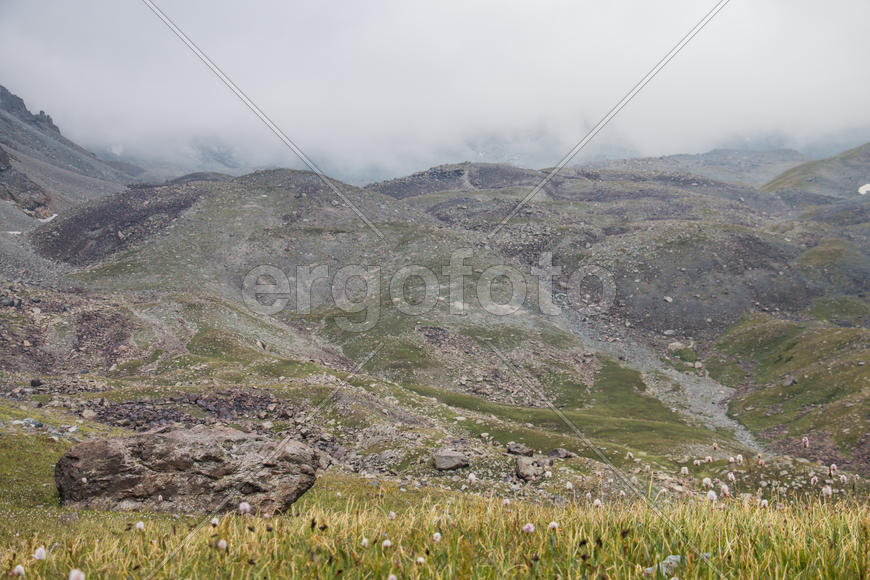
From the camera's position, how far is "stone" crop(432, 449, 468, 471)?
27.6 metres

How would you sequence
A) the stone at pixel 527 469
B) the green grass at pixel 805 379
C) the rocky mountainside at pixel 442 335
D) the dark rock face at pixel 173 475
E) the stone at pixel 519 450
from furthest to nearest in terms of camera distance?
the green grass at pixel 805 379, the rocky mountainside at pixel 442 335, the stone at pixel 519 450, the stone at pixel 527 469, the dark rock face at pixel 173 475

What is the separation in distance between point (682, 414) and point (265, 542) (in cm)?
6305

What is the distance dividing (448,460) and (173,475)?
16167 millimetres

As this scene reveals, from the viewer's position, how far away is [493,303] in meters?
77.4

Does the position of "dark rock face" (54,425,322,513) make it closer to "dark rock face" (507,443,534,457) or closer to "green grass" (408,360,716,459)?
"dark rock face" (507,443,534,457)

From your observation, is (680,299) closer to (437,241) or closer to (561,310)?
(561,310)

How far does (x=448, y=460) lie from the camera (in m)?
27.8

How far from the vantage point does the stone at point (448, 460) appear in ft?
90.5

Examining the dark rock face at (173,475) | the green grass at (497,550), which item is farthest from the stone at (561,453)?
the green grass at (497,550)

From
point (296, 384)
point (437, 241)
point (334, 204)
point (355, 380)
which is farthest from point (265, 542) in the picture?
point (334, 204)

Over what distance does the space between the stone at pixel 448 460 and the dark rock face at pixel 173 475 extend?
1307cm

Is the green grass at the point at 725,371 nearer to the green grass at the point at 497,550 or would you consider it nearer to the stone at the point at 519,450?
the stone at the point at 519,450

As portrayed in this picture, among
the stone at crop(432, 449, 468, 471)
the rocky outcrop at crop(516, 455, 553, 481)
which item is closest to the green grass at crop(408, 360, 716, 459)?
the rocky outcrop at crop(516, 455, 553, 481)

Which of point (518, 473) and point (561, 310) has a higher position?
point (561, 310)
